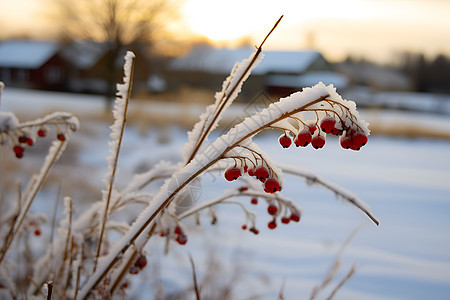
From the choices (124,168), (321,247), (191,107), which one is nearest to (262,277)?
(321,247)

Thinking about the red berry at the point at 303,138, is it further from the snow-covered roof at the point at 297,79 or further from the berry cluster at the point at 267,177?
the snow-covered roof at the point at 297,79

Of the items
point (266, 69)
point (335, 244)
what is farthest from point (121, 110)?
point (266, 69)

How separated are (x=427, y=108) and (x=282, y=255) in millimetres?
29105

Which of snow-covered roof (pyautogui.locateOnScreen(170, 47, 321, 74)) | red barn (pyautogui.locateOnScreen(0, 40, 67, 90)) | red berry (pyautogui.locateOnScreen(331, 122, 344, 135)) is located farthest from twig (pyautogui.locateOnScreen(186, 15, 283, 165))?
red barn (pyautogui.locateOnScreen(0, 40, 67, 90))

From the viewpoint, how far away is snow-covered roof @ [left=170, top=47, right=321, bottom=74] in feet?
101

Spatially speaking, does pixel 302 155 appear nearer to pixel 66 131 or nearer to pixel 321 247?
pixel 321 247

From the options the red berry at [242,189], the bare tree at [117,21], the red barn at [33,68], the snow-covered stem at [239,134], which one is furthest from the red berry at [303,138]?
the red barn at [33,68]

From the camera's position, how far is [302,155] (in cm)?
1203

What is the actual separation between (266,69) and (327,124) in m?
30.2

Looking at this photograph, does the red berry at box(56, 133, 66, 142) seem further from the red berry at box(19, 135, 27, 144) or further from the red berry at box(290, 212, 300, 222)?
the red berry at box(290, 212, 300, 222)

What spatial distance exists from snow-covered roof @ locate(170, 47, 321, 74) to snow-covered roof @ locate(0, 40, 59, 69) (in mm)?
11118

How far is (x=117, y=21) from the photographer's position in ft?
77.7

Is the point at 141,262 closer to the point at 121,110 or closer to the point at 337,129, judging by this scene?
the point at 121,110

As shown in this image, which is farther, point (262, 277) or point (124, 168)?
point (124, 168)
